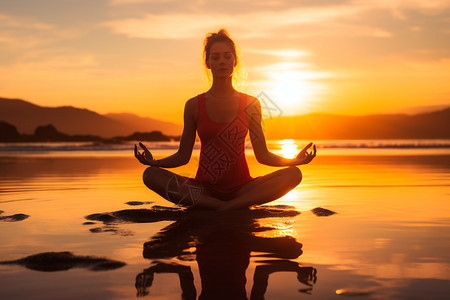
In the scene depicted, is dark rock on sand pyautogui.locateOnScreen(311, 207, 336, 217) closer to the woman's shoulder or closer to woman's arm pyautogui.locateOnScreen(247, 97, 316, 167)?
woman's arm pyautogui.locateOnScreen(247, 97, 316, 167)

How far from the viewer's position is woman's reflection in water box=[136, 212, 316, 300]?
250cm

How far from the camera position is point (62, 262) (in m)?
3.04

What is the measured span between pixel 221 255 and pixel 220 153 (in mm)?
2337

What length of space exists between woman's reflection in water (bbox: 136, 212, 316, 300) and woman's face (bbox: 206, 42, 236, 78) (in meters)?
1.76

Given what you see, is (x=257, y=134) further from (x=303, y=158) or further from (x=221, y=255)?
(x=221, y=255)

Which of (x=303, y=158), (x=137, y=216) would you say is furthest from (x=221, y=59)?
(x=137, y=216)

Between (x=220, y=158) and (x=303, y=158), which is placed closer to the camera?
(x=303, y=158)

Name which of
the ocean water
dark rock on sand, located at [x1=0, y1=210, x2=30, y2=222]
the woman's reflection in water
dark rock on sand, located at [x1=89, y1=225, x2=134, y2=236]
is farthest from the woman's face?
dark rock on sand, located at [x1=0, y1=210, x2=30, y2=222]

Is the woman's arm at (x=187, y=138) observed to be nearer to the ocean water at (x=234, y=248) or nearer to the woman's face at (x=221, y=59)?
the woman's face at (x=221, y=59)

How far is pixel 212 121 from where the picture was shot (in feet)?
17.9

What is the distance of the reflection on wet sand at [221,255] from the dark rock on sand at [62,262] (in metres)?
0.28

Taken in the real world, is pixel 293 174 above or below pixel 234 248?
above

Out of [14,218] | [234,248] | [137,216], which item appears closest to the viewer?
[234,248]

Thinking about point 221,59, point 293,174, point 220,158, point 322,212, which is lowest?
point 322,212
